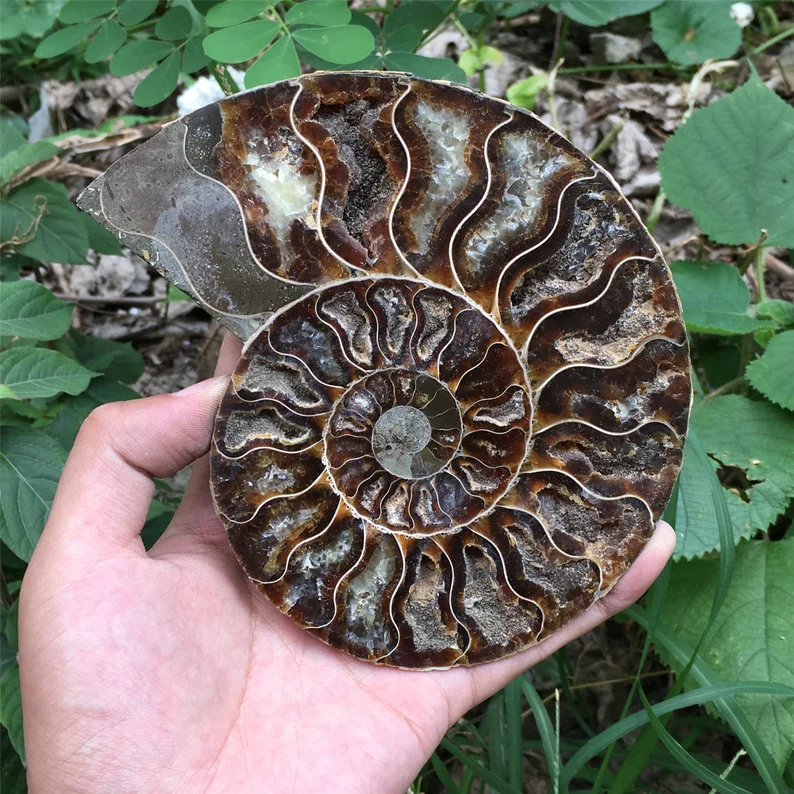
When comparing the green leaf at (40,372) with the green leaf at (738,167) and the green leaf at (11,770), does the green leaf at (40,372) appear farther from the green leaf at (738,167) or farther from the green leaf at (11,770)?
the green leaf at (738,167)

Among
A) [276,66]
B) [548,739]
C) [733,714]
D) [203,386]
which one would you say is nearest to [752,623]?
[733,714]

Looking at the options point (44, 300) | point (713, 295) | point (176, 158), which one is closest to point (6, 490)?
point (44, 300)

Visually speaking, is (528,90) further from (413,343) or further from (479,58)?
(413,343)

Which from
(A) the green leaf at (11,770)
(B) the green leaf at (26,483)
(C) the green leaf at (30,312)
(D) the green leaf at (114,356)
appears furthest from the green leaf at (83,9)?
(A) the green leaf at (11,770)

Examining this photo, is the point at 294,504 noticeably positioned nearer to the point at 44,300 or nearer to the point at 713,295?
the point at 44,300

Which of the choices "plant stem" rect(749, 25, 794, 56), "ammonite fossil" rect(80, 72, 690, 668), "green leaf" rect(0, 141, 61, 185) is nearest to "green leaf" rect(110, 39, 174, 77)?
"green leaf" rect(0, 141, 61, 185)

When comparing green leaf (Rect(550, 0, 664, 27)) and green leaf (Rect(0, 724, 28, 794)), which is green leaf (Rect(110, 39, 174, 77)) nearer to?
green leaf (Rect(550, 0, 664, 27))
